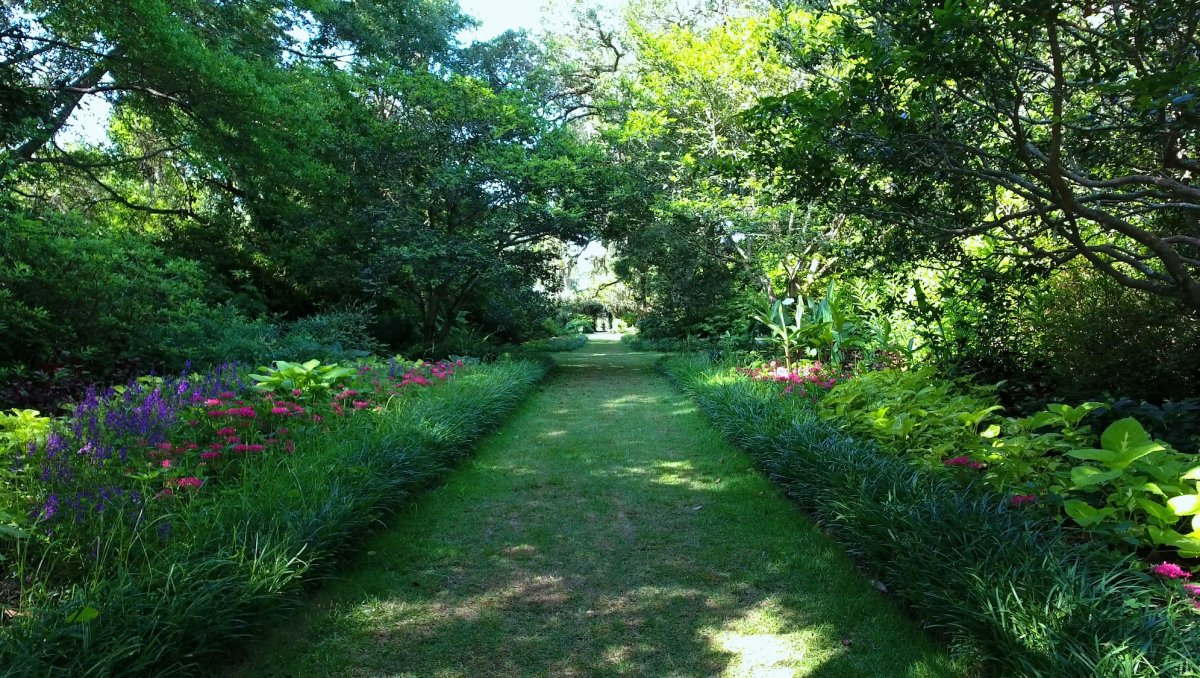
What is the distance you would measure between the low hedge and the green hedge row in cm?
285

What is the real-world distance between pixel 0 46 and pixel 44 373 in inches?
198

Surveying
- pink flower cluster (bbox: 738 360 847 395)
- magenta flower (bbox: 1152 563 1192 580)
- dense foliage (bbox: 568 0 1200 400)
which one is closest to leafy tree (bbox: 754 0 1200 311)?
dense foliage (bbox: 568 0 1200 400)

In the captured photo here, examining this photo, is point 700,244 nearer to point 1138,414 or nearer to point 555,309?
point 555,309

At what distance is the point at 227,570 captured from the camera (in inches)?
103

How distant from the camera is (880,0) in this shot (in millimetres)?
3551

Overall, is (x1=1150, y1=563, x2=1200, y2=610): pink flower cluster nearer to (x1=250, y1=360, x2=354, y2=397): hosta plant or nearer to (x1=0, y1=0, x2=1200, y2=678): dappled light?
(x1=0, y1=0, x2=1200, y2=678): dappled light

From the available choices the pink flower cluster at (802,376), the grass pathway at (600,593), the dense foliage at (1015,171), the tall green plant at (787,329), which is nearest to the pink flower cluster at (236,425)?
the grass pathway at (600,593)

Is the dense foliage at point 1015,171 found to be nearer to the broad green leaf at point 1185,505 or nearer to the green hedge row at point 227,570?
the broad green leaf at point 1185,505

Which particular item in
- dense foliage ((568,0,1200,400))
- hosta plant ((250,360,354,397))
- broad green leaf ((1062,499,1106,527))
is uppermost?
dense foliage ((568,0,1200,400))

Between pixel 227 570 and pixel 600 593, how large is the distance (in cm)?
174

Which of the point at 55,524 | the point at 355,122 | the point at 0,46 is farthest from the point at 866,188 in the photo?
the point at 355,122

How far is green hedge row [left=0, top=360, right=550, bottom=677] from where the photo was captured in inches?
79.8

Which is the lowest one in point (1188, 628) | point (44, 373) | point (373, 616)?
point (373, 616)

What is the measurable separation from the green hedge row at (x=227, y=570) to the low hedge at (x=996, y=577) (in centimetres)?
285
